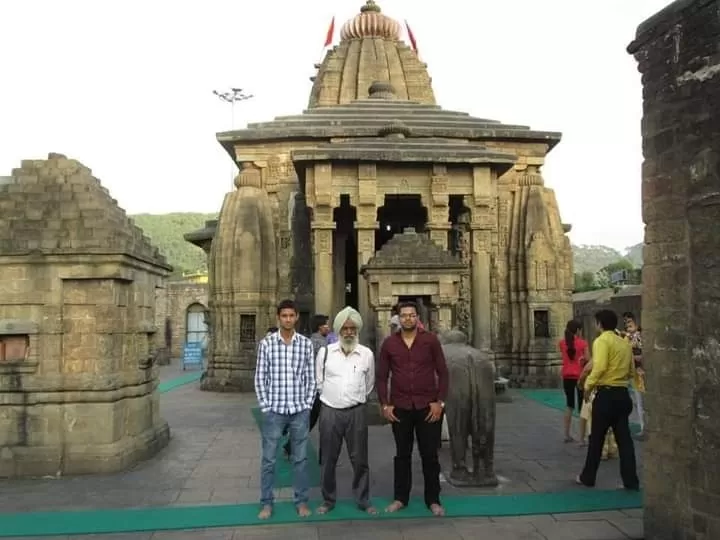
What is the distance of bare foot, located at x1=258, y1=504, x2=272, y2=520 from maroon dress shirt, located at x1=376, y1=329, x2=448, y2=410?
4.46 feet

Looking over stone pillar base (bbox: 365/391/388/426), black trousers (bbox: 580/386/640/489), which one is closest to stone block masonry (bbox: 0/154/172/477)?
stone pillar base (bbox: 365/391/388/426)

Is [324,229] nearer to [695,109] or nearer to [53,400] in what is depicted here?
[53,400]

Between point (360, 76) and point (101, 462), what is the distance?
2230cm

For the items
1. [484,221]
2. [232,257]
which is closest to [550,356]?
[484,221]

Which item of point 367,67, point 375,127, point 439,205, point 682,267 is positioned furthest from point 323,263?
point 367,67

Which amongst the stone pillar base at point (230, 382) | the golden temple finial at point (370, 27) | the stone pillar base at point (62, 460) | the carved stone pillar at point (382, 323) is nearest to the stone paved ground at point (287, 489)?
the stone pillar base at point (62, 460)

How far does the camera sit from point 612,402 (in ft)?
22.3

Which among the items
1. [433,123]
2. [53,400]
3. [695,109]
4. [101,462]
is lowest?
[101,462]

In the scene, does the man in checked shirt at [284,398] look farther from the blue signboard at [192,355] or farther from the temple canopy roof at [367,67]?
the blue signboard at [192,355]

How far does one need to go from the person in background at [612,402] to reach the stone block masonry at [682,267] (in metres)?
1.49

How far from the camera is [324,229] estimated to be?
16.2m

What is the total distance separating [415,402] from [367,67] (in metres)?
23.6

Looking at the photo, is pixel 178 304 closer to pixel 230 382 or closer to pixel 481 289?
pixel 230 382

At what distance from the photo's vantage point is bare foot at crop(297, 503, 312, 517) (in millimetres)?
5988
